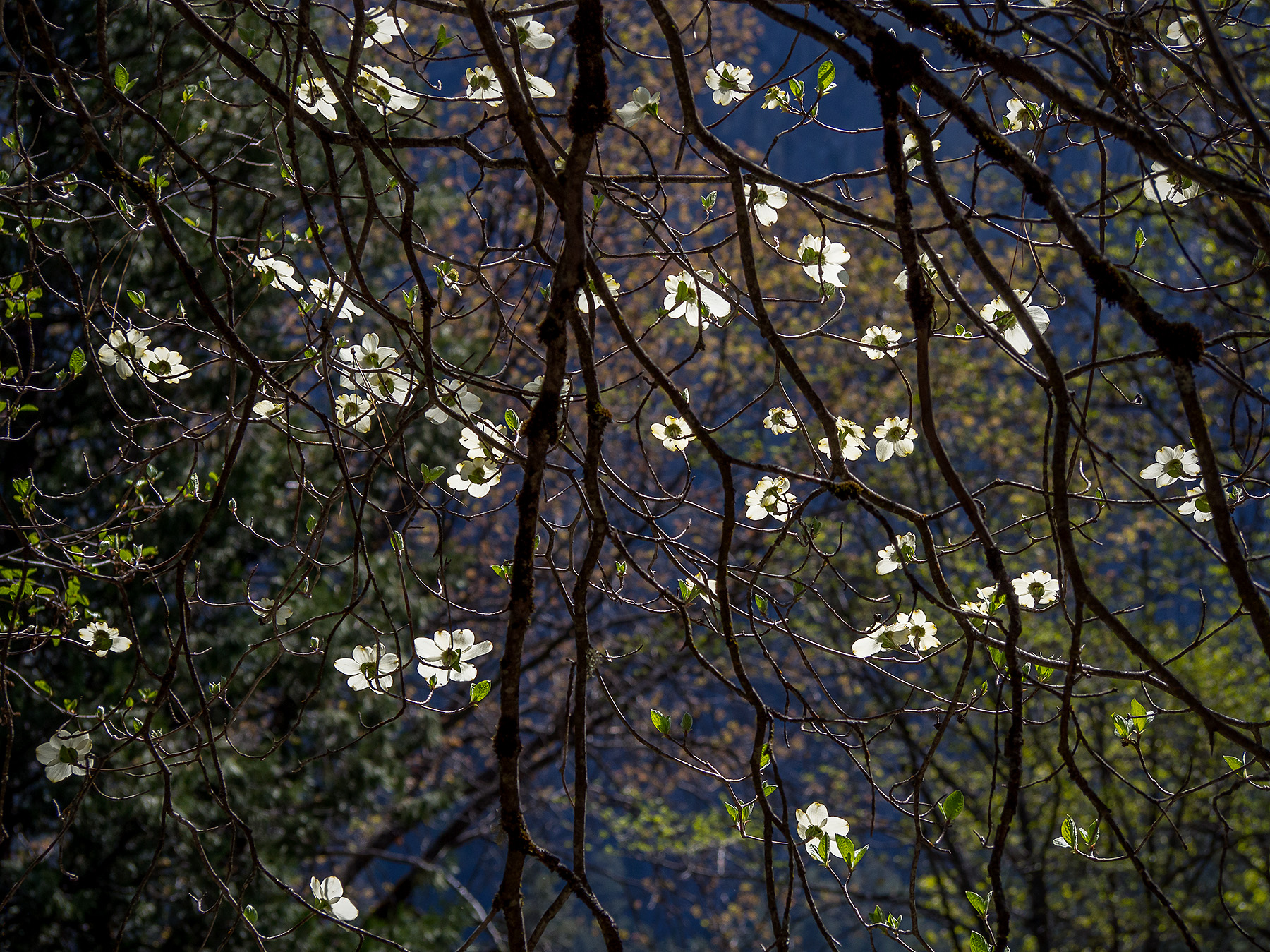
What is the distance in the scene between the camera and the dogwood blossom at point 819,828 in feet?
4.06

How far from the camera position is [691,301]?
54.7 inches

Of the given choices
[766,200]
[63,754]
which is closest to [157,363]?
[63,754]

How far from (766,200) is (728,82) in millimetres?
177

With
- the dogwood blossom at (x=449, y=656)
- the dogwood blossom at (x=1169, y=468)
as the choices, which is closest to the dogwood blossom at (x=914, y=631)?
the dogwood blossom at (x=1169, y=468)

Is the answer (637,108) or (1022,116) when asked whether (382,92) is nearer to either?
(637,108)

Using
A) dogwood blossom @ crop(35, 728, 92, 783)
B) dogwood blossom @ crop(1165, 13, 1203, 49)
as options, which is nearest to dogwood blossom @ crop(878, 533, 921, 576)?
dogwood blossom @ crop(1165, 13, 1203, 49)

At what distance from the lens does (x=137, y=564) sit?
5.13 feet

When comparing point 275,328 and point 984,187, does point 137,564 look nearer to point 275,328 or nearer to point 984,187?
point 275,328

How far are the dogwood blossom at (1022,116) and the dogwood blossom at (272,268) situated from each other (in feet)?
3.53

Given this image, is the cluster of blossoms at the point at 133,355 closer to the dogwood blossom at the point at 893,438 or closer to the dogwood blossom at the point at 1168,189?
the dogwood blossom at the point at 893,438

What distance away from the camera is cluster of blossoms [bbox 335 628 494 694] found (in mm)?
1347

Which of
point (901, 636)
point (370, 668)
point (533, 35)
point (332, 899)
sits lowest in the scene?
point (332, 899)

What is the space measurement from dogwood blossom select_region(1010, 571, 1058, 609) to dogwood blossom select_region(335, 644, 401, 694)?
34.6 inches

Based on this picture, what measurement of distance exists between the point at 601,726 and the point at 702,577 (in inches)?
244
